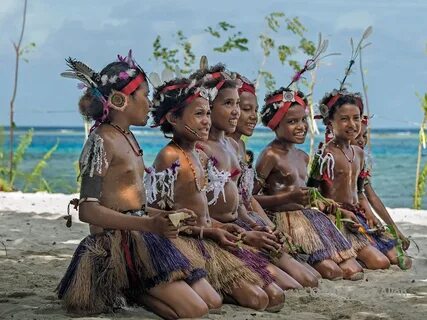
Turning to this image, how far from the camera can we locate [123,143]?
4.32m

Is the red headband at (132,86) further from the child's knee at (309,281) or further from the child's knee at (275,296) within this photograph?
the child's knee at (309,281)

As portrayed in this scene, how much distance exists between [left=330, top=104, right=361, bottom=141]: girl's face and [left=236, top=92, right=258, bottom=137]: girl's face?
0.83 meters

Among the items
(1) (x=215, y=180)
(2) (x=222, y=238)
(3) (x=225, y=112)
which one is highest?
(3) (x=225, y=112)

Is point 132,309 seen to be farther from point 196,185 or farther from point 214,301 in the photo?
point 196,185

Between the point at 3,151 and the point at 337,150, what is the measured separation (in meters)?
7.02

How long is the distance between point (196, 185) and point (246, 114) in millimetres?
1049

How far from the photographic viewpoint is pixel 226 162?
5.03 m

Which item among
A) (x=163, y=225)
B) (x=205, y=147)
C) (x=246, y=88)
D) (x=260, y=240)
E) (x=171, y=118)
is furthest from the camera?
(x=246, y=88)

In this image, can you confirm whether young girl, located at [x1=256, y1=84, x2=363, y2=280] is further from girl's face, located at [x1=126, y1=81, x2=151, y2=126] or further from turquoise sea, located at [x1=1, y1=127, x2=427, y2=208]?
turquoise sea, located at [x1=1, y1=127, x2=427, y2=208]

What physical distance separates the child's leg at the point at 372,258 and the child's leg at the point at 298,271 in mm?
917

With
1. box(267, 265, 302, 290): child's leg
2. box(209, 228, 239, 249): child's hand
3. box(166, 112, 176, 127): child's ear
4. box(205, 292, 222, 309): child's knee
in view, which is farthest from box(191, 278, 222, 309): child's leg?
box(166, 112, 176, 127): child's ear

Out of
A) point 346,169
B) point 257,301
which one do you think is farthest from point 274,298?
point 346,169

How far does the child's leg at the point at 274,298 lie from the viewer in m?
4.59

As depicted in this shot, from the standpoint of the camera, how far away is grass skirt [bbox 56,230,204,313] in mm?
4227
